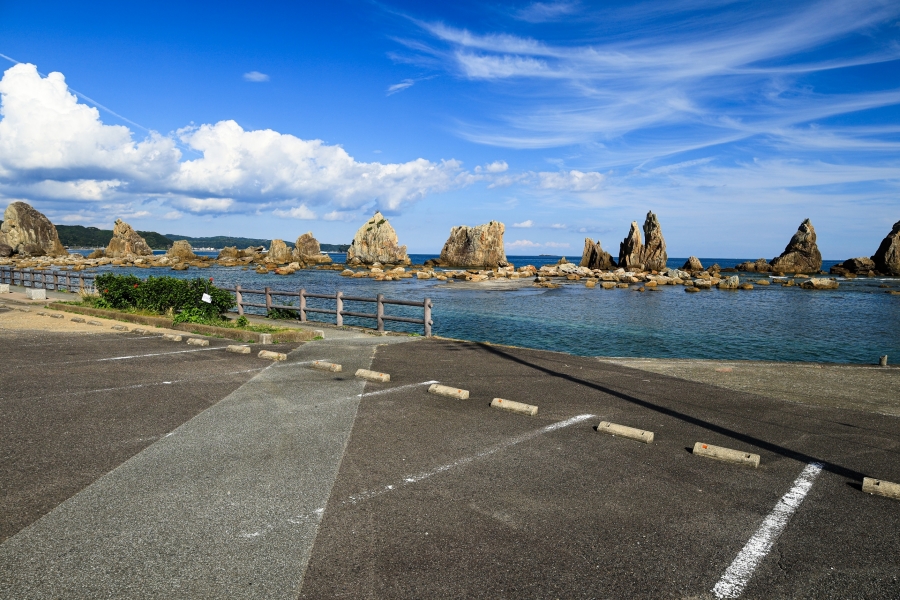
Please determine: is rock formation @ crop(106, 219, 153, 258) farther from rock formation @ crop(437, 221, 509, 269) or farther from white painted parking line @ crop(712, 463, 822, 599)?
white painted parking line @ crop(712, 463, 822, 599)

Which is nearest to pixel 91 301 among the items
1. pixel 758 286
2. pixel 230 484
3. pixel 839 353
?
pixel 230 484

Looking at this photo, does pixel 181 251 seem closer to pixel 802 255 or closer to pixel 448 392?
pixel 448 392

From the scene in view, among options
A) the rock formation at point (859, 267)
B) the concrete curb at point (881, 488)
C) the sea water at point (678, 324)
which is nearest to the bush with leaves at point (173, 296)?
the sea water at point (678, 324)

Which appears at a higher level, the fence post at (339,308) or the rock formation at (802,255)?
the rock formation at (802,255)

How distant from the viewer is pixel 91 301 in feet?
67.6

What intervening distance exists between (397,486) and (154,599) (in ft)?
7.12

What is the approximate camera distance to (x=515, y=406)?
766cm

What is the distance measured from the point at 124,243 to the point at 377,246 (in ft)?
226

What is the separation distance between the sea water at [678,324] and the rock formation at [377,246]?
244 feet

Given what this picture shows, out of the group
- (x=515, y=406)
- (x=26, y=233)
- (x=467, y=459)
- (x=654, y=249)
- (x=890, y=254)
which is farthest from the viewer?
(x=26, y=233)

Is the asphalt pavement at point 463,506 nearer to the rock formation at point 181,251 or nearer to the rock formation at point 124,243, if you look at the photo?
the rock formation at point 181,251

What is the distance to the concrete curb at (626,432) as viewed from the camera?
6344 millimetres

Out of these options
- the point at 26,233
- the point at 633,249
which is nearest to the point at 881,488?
the point at 633,249

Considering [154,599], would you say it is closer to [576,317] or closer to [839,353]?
[839,353]
